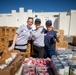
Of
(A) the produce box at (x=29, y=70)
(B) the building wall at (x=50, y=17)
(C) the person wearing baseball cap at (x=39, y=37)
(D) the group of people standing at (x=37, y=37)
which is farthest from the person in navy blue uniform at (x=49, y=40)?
(B) the building wall at (x=50, y=17)

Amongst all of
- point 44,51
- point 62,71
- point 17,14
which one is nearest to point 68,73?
point 62,71

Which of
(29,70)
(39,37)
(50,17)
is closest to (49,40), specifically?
(39,37)

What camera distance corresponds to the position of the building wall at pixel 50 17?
22188 mm

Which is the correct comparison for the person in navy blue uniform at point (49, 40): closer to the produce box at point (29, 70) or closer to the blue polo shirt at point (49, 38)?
the blue polo shirt at point (49, 38)

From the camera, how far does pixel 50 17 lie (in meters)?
25.4

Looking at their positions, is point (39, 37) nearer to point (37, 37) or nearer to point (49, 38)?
point (37, 37)

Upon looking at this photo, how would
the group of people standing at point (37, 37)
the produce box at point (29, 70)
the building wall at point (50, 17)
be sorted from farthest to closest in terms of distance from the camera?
the building wall at point (50, 17)
the group of people standing at point (37, 37)
the produce box at point (29, 70)

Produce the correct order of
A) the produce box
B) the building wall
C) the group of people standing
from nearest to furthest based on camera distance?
the produce box → the group of people standing → the building wall

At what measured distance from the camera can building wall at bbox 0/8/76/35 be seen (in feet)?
72.8

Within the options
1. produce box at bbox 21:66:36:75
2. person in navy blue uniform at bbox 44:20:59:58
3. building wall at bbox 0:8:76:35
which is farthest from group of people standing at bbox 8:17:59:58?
building wall at bbox 0:8:76:35

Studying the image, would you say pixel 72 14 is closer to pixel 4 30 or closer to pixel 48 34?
pixel 4 30

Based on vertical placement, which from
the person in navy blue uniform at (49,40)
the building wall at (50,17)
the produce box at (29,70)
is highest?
the building wall at (50,17)

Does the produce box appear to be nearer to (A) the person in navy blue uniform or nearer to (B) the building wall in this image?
(A) the person in navy blue uniform

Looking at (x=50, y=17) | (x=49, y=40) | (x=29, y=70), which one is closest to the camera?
(x=29, y=70)
